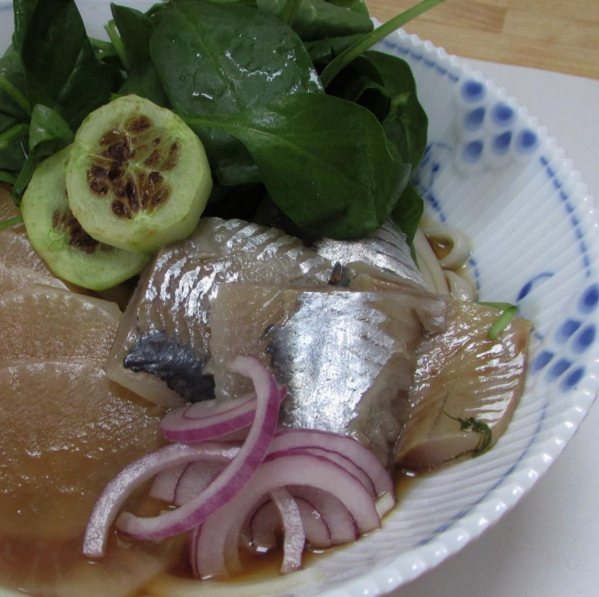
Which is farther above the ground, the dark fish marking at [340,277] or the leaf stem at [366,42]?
the leaf stem at [366,42]

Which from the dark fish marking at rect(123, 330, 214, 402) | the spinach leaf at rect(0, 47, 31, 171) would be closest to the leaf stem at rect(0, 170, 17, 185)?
the spinach leaf at rect(0, 47, 31, 171)

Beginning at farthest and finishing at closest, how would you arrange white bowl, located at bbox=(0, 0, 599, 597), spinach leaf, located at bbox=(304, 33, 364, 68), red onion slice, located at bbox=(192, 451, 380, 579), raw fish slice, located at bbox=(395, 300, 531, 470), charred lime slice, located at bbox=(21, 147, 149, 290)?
spinach leaf, located at bbox=(304, 33, 364, 68), charred lime slice, located at bbox=(21, 147, 149, 290), raw fish slice, located at bbox=(395, 300, 531, 470), red onion slice, located at bbox=(192, 451, 380, 579), white bowl, located at bbox=(0, 0, 599, 597)

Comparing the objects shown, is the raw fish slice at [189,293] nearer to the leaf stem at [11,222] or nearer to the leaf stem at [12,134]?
the leaf stem at [11,222]

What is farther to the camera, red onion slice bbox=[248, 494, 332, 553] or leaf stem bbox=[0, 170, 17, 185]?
leaf stem bbox=[0, 170, 17, 185]

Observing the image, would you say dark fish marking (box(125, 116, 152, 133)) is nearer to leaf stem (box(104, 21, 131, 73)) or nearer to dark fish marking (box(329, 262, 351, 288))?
leaf stem (box(104, 21, 131, 73))

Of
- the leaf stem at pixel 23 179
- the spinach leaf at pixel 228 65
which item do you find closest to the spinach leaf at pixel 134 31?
the spinach leaf at pixel 228 65

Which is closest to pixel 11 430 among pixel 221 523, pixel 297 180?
pixel 221 523

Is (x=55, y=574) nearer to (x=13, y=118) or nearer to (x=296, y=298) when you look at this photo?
(x=296, y=298)
